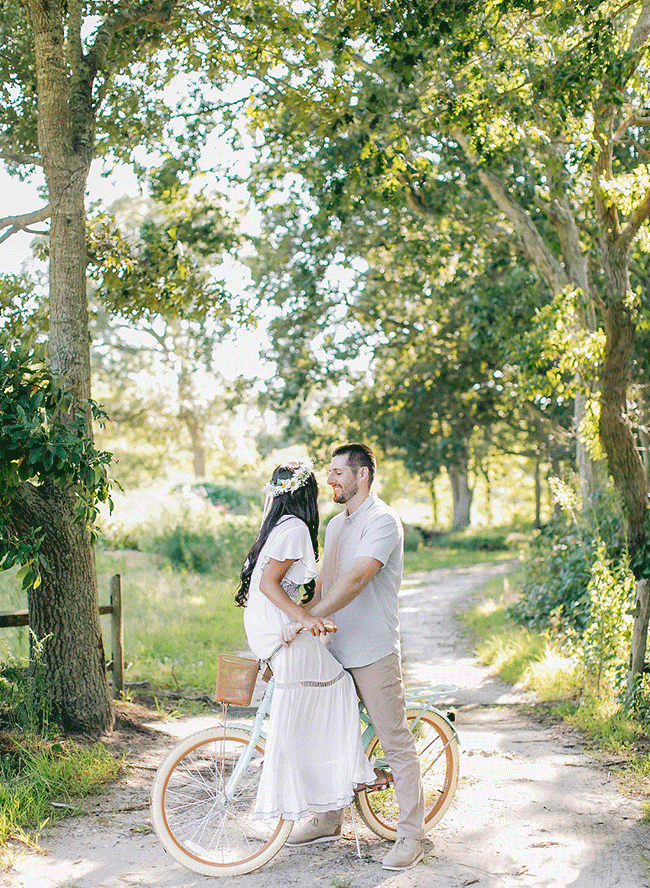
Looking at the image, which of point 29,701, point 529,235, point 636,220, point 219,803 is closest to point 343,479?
point 219,803

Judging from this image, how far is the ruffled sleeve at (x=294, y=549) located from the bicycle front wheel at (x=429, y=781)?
3.54 feet

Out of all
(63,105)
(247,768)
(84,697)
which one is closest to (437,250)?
(63,105)

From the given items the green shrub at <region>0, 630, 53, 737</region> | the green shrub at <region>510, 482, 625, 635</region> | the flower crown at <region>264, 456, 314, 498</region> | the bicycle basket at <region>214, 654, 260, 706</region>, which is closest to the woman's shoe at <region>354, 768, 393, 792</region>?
the bicycle basket at <region>214, 654, 260, 706</region>

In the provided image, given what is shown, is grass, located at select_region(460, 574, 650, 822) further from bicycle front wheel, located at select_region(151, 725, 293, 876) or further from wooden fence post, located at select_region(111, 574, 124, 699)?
wooden fence post, located at select_region(111, 574, 124, 699)

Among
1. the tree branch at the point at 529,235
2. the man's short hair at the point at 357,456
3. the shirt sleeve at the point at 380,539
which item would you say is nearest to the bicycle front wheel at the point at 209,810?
the shirt sleeve at the point at 380,539

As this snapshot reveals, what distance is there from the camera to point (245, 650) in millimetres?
10484

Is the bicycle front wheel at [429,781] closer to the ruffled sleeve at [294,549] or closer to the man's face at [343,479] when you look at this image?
the ruffled sleeve at [294,549]

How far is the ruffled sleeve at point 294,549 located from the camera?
13.1ft

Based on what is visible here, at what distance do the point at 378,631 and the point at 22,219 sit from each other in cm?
432

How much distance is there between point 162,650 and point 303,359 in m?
10.1

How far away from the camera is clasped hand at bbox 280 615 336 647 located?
388 cm

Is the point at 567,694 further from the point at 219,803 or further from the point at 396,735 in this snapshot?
the point at 219,803

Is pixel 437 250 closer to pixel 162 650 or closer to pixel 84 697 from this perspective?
pixel 162 650

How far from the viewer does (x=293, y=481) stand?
13.5 feet
